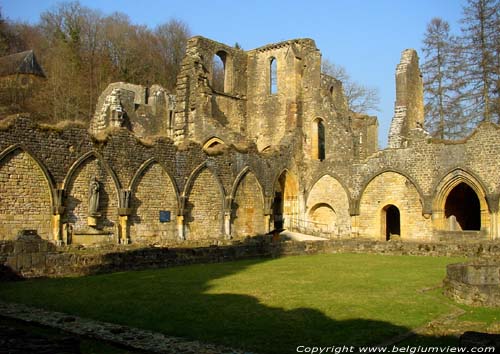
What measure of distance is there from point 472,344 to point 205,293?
236 inches

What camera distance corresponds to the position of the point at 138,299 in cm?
932

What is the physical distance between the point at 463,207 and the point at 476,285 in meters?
18.8

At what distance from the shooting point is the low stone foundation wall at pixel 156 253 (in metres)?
12.1

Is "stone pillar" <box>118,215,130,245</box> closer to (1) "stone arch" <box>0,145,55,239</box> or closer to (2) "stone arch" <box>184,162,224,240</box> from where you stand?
(1) "stone arch" <box>0,145,55,239</box>

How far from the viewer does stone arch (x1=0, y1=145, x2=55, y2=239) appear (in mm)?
16156

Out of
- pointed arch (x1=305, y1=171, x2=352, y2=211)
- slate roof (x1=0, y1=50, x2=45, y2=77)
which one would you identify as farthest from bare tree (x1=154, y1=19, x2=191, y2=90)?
pointed arch (x1=305, y1=171, x2=352, y2=211)

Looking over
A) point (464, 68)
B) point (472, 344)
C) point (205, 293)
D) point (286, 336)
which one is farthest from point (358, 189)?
point (472, 344)

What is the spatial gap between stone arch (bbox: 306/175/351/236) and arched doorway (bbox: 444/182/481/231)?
4418 mm

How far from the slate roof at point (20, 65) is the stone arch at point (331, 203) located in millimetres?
19807

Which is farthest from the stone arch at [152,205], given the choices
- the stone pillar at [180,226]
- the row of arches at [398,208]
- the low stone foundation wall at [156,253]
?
the row of arches at [398,208]

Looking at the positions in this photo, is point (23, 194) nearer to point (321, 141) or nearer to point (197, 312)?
point (197, 312)

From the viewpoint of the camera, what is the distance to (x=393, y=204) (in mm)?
24344

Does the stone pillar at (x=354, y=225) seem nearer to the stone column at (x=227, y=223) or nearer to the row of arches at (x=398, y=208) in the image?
the row of arches at (x=398, y=208)

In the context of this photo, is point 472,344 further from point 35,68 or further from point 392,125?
point 35,68
